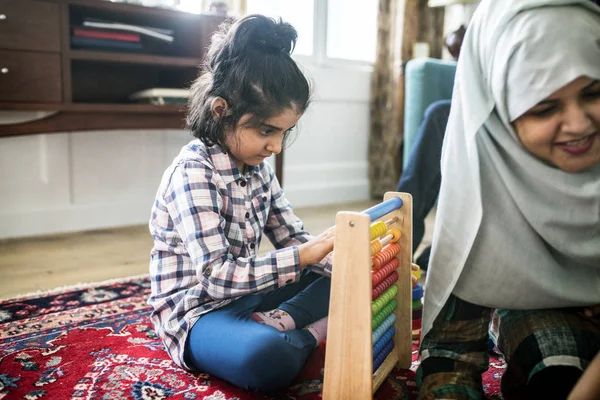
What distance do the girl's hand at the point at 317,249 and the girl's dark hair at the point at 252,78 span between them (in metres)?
0.24

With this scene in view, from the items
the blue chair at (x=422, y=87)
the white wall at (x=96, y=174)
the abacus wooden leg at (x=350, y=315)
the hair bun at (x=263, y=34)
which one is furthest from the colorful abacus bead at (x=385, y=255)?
the white wall at (x=96, y=174)

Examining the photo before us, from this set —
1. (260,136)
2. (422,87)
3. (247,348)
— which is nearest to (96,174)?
(422,87)

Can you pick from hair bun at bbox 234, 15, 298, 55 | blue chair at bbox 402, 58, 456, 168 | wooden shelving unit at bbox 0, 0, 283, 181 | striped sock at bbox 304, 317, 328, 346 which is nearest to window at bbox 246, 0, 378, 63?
A: wooden shelving unit at bbox 0, 0, 283, 181

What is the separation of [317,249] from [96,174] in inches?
63.9

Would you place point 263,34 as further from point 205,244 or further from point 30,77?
point 30,77

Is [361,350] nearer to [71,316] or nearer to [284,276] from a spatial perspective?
[284,276]

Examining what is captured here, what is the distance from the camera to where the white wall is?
2.10 m

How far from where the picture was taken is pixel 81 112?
73.4 inches

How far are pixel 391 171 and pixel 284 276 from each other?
7.67 ft

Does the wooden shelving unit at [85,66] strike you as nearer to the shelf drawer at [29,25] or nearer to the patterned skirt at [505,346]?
the shelf drawer at [29,25]

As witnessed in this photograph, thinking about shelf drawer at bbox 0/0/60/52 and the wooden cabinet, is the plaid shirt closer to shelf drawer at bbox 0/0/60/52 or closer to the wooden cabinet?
the wooden cabinet

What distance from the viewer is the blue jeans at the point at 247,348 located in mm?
896

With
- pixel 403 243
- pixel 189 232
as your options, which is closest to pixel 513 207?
pixel 403 243

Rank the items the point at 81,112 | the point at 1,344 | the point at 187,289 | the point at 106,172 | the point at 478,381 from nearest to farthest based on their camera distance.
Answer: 1. the point at 478,381
2. the point at 187,289
3. the point at 1,344
4. the point at 81,112
5. the point at 106,172
